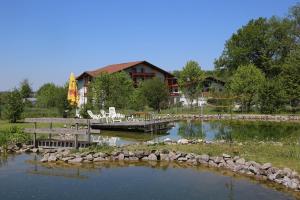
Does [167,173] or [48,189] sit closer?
[48,189]

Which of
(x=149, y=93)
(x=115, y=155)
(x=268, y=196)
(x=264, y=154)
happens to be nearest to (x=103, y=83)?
(x=149, y=93)

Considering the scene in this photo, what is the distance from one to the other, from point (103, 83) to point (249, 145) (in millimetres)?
24828

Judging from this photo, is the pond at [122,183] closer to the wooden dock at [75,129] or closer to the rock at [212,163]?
the rock at [212,163]

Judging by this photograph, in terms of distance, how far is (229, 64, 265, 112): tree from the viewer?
49.0 metres

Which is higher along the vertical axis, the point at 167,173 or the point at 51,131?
the point at 51,131

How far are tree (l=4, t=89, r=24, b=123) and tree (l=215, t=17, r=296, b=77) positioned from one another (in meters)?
39.3

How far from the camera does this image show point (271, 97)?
4528 cm

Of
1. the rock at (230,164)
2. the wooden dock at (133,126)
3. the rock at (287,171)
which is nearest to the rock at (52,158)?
the rock at (230,164)

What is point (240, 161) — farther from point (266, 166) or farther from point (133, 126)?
point (133, 126)

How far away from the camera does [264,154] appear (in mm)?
17250

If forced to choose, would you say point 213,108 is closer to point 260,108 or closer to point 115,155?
point 260,108

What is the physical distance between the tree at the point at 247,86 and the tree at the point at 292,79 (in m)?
2.92

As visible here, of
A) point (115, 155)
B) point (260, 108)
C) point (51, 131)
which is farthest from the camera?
point (260, 108)

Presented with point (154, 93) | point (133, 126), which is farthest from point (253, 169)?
point (154, 93)
